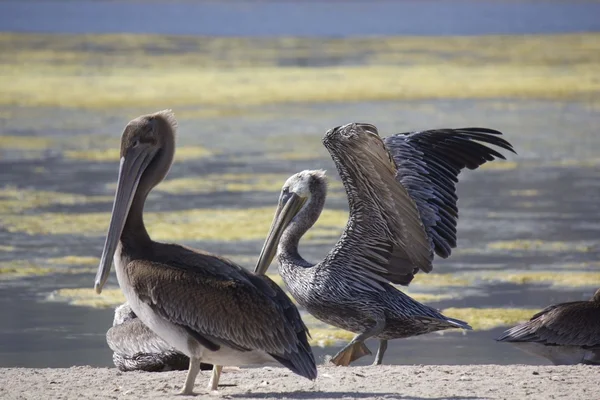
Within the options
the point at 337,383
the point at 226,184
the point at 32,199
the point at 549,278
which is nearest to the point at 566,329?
the point at 337,383

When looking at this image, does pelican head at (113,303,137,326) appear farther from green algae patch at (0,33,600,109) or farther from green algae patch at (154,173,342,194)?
green algae patch at (0,33,600,109)

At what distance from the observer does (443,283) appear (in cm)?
988

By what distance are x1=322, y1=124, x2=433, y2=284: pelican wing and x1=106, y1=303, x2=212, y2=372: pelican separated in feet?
3.44

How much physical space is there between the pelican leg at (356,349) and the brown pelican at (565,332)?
74 centimetres

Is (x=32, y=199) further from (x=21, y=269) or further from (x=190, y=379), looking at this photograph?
(x=190, y=379)

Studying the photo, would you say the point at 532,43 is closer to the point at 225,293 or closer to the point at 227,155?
the point at 227,155

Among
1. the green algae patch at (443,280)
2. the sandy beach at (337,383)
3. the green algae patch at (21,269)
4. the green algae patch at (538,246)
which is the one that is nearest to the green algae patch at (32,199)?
the green algae patch at (21,269)

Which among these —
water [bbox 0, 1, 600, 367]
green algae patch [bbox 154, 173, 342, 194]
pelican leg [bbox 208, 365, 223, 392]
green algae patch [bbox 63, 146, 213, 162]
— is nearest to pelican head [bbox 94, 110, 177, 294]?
pelican leg [bbox 208, 365, 223, 392]

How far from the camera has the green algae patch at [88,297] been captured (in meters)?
9.12

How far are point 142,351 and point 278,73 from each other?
27.9m

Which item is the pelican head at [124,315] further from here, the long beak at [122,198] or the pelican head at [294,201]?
the long beak at [122,198]

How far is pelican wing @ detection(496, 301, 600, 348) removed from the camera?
700 cm

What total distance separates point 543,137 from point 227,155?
5519 millimetres

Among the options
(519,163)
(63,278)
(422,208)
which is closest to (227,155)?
(519,163)
